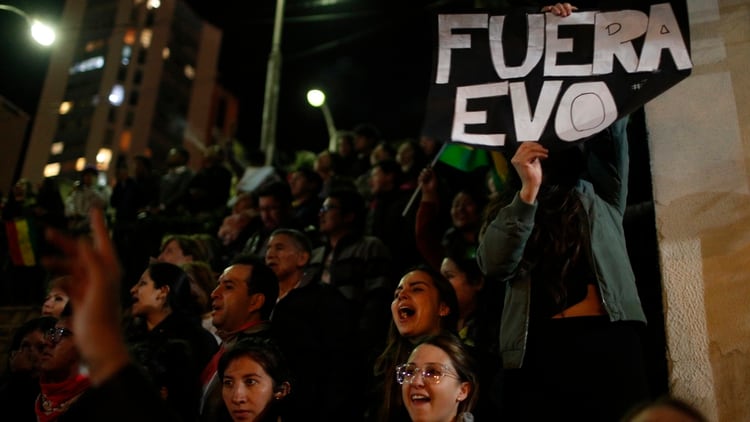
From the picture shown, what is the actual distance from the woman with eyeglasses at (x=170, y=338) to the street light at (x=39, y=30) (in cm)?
471

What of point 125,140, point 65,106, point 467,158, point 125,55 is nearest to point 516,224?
point 467,158

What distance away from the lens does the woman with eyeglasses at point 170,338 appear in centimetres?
410

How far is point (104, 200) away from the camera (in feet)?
36.2

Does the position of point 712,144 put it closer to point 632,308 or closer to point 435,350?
point 632,308

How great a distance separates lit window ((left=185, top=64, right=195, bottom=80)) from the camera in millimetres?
72875

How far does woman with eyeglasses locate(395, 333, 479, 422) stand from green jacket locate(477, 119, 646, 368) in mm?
243

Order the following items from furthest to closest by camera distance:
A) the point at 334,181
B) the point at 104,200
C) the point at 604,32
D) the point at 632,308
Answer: the point at 104,200
the point at 334,181
the point at 604,32
the point at 632,308

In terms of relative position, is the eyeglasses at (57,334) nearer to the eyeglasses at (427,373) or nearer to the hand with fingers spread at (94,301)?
the eyeglasses at (427,373)

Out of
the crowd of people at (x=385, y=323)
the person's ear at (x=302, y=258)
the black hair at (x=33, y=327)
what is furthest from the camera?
the person's ear at (x=302, y=258)

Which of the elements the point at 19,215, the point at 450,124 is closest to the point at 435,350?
the point at 450,124

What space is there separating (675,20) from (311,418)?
3115 millimetres

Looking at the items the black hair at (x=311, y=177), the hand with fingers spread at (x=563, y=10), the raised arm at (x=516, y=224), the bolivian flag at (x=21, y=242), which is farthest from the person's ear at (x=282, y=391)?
the bolivian flag at (x=21, y=242)

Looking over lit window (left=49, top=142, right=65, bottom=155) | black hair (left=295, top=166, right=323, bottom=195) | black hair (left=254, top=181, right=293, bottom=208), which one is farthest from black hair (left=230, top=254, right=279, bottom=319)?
black hair (left=295, top=166, right=323, bottom=195)

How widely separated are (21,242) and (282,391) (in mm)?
6788
